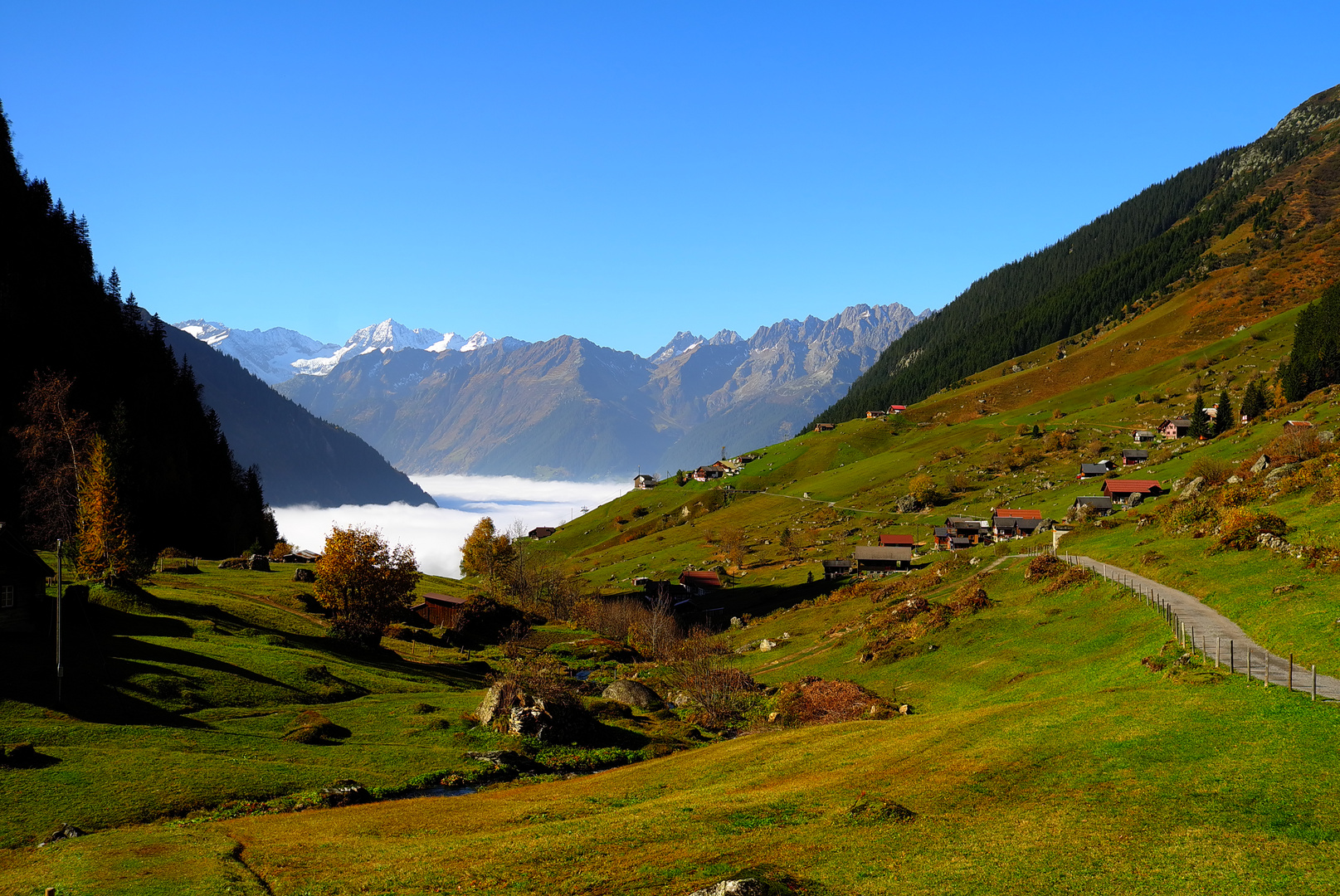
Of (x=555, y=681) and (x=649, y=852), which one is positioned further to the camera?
(x=555, y=681)

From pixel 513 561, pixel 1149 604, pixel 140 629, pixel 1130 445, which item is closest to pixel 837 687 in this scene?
pixel 1149 604

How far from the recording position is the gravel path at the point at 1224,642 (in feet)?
124

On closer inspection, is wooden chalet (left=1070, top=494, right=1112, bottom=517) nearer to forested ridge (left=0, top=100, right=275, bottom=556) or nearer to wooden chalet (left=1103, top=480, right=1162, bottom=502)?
wooden chalet (left=1103, top=480, right=1162, bottom=502)

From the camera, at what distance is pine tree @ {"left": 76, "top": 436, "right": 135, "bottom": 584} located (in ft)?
281

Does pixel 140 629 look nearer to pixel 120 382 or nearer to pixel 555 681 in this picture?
pixel 555 681

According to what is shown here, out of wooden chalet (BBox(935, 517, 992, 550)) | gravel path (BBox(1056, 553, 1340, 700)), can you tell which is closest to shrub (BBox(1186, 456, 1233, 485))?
wooden chalet (BBox(935, 517, 992, 550))

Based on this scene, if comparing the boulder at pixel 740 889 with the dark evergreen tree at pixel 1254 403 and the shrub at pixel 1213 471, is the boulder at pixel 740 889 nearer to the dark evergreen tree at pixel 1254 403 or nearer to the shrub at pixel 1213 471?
the shrub at pixel 1213 471

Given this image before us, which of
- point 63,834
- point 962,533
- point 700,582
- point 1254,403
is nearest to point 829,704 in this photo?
point 63,834

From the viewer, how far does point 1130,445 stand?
616ft

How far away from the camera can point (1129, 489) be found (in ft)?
455

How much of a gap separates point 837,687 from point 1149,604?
79.8 ft

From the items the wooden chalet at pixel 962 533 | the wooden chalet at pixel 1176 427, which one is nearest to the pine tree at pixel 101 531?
the wooden chalet at pixel 962 533

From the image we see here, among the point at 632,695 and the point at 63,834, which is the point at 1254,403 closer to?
the point at 632,695

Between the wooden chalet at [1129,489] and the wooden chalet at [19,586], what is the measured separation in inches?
5457
